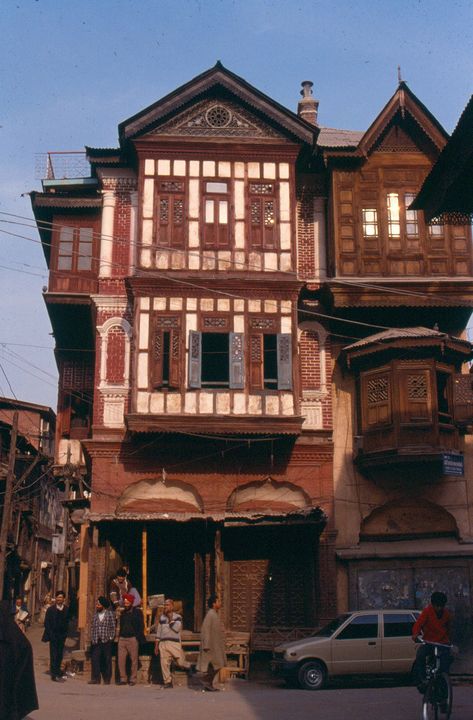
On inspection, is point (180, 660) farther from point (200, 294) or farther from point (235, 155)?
point (235, 155)

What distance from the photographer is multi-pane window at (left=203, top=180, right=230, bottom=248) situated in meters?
26.3

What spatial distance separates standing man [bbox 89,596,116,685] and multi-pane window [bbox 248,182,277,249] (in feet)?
37.7

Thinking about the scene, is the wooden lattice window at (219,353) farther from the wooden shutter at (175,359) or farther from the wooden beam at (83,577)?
the wooden beam at (83,577)

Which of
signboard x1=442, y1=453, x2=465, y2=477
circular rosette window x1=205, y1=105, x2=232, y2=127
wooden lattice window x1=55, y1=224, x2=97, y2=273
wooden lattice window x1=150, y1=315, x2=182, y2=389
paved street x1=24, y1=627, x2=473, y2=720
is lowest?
paved street x1=24, y1=627, x2=473, y2=720

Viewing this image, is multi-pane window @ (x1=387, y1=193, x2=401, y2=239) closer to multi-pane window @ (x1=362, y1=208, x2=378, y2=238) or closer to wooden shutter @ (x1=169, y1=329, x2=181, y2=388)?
multi-pane window @ (x1=362, y1=208, x2=378, y2=238)

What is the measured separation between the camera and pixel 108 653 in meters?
20.2

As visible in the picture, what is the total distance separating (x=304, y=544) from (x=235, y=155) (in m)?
11.7

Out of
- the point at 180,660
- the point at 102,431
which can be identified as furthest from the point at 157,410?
the point at 180,660

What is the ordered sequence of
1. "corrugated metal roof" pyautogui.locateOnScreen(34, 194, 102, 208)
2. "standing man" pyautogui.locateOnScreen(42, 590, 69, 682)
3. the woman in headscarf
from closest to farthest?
the woman in headscarf, "standing man" pyautogui.locateOnScreen(42, 590, 69, 682), "corrugated metal roof" pyautogui.locateOnScreen(34, 194, 102, 208)

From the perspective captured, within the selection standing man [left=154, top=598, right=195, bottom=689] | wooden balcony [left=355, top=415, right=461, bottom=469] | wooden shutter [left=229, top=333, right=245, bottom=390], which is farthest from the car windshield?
wooden shutter [left=229, top=333, right=245, bottom=390]

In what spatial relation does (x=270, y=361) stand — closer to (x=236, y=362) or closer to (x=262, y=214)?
(x=236, y=362)

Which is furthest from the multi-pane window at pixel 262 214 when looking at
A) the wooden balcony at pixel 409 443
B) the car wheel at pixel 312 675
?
the car wheel at pixel 312 675

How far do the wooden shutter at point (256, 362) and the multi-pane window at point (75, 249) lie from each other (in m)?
6.06

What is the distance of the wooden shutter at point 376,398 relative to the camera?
2541cm
